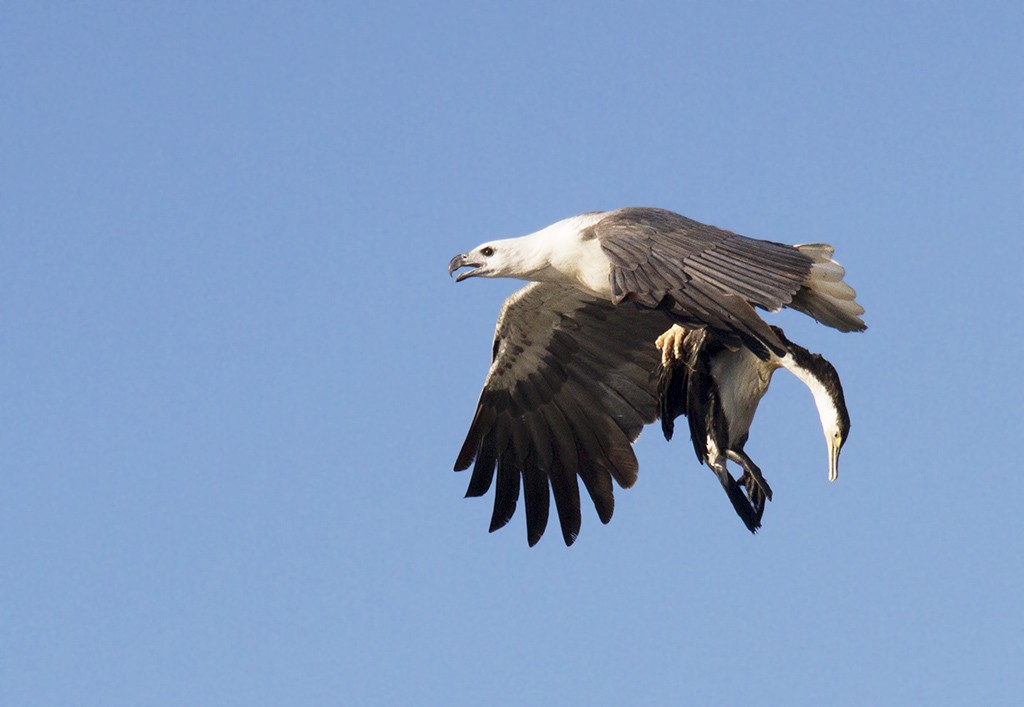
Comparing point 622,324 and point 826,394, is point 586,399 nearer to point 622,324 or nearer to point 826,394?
point 622,324

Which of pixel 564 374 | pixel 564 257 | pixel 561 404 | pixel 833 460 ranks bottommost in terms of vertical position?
pixel 833 460

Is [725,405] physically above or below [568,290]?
below

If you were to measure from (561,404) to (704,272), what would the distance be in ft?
11.0

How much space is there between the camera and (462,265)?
13664 millimetres

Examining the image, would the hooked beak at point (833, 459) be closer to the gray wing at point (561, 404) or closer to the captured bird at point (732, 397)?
the captured bird at point (732, 397)

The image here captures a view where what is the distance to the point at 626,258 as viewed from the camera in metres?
11.8

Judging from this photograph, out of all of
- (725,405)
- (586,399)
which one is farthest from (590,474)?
(725,405)

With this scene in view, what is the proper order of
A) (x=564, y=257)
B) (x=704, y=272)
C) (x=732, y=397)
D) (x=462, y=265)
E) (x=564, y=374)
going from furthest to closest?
(x=564, y=374) < (x=462, y=265) < (x=732, y=397) < (x=564, y=257) < (x=704, y=272)

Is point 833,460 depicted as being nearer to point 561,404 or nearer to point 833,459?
point 833,459

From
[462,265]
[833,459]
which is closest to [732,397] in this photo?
[833,459]

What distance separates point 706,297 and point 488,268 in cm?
243

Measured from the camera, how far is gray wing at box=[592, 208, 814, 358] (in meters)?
11.2

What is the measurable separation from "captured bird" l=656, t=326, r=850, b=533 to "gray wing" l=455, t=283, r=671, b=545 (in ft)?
1.64

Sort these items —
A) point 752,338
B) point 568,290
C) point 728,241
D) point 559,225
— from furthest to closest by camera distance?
point 568,290 → point 559,225 → point 728,241 → point 752,338
